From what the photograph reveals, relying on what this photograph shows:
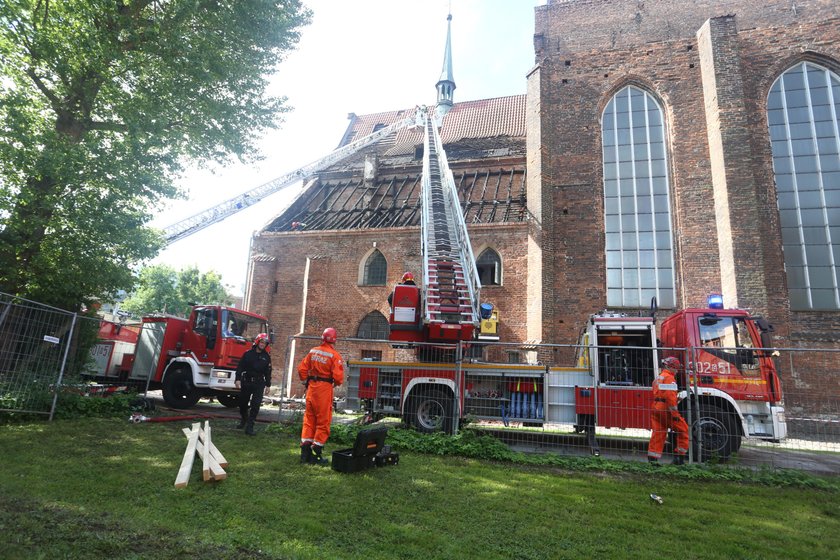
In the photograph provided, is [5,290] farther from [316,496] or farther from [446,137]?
[446,137]

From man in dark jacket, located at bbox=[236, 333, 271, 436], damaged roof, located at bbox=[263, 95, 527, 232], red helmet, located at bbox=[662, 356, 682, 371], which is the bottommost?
man in dark jacket, located at bbox=[236, 333, 271, 436]

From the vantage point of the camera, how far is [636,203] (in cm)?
1567

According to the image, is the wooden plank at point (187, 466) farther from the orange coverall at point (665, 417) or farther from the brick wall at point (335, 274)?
the brick wall at point (335, 274)

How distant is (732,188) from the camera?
45.9ft

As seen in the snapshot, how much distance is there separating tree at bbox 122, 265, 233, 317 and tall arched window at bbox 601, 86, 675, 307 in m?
32.5

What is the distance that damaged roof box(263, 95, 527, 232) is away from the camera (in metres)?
19.2

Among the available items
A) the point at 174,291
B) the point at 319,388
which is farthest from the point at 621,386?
the point at 174,291

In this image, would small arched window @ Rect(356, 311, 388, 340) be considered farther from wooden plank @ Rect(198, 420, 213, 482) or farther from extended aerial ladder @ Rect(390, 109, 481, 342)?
wooden plank @ Rect(198, 420, 213, 482)

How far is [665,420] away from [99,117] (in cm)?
1187

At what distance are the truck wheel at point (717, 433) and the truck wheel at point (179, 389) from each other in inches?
397

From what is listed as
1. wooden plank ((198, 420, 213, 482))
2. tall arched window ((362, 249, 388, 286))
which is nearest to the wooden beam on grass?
wooden plank ((198, 420, 213, 482))

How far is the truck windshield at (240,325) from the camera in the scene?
1069 cm

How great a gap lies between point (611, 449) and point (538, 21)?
16.0 m

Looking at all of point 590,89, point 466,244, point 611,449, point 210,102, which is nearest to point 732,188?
point 590,89
